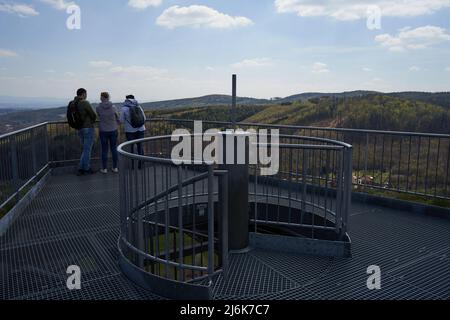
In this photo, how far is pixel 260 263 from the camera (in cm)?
429

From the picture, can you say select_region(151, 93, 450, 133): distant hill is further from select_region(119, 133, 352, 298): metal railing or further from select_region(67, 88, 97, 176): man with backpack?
select_region(119, 133, 352, 298): metal railing

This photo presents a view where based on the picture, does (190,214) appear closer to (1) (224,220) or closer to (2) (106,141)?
(1) (224,220)

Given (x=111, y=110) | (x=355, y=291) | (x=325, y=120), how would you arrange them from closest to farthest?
(x=355, y=291) < (x=111, y=110) < (x=325, y=120)

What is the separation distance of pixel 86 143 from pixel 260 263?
5934 millimetres

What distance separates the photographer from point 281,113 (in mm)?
37031

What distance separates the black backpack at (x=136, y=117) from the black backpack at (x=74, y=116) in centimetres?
112

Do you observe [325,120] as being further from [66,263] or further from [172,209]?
[66,263]

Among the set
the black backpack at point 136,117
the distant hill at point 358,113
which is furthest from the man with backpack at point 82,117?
the distant hill at point 358,113

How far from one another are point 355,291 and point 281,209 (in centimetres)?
256

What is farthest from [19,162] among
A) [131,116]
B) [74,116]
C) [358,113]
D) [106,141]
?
[358,113]

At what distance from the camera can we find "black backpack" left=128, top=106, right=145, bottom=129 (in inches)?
343

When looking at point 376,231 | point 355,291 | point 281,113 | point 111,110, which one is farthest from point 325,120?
point 355,291
